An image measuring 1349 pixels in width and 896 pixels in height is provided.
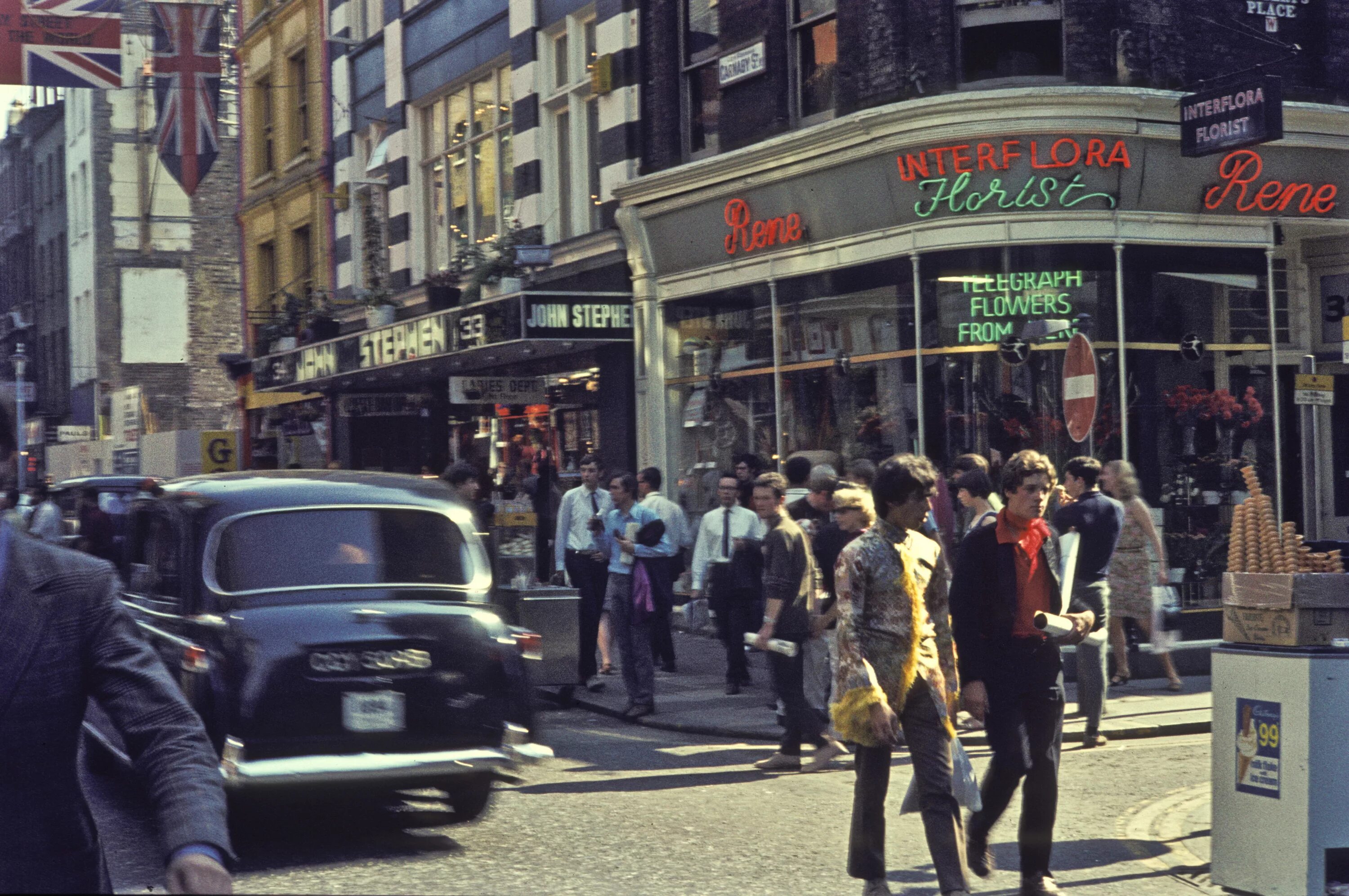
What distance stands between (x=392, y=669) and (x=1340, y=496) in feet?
41.4

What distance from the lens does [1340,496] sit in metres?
17.0

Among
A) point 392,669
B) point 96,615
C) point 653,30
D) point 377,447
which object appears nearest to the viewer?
point 96,615

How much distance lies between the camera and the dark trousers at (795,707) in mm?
9758

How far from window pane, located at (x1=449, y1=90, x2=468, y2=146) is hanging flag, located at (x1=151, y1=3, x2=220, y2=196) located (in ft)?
24.4

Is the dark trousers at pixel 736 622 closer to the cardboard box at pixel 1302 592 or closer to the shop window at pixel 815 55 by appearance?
the cardboard box at pixel 1302 592

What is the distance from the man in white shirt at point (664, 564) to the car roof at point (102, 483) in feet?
13.0

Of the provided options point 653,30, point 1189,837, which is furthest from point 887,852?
point 653,30

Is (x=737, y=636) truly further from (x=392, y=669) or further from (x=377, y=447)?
(x=377, y=447)

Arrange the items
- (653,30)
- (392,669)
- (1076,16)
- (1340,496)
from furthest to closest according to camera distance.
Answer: (653,30)
(1340,496)
(1076,16)
(392,669)

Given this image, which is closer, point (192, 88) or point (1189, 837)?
point (1189, 837)

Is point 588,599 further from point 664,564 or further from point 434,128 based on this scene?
point 434,128

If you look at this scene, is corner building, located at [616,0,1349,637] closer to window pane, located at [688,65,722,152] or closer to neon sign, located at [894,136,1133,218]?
neon sign, located at [894,136,1133,218]

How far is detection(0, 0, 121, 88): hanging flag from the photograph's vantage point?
22.7m

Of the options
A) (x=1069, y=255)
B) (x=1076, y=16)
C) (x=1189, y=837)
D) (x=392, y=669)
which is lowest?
(x=1189, y=837)
